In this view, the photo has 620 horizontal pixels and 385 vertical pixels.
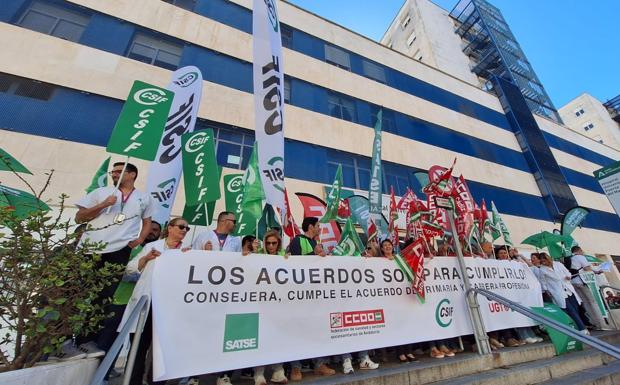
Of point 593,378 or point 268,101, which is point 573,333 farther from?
point 268,101

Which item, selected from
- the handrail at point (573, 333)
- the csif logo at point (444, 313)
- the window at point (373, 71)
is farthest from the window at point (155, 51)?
the handrail at point (573, 333)

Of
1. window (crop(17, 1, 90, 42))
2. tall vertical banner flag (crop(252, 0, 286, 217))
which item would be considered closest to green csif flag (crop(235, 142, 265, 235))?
tall vertical banner flag (crop(252, 0, 286, 217))

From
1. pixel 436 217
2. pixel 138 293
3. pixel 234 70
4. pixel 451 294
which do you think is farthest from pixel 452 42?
pixel 138 293

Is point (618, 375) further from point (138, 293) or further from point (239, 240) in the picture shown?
point (138, 293)

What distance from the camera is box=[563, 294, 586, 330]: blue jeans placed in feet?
17.1

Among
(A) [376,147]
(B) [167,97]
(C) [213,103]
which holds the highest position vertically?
(C) [213,103]

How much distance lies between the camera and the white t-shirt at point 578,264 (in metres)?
6.43

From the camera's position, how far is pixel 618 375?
3486 millimetres

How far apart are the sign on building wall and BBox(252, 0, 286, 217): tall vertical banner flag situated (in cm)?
1108

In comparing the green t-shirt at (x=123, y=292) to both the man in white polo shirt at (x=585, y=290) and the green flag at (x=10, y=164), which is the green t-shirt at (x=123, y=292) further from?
the man in white polo shirt at (x=585, y=290)

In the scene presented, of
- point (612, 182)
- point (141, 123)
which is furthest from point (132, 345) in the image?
point (612, 182)

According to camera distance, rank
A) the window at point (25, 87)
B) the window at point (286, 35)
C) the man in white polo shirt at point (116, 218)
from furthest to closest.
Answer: the window at point (286, 35)
the window at point (25, 87)
the man in white polo shirt at point (116, 218)

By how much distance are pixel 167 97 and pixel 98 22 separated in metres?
8.29

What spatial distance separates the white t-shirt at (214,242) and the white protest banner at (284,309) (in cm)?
94
